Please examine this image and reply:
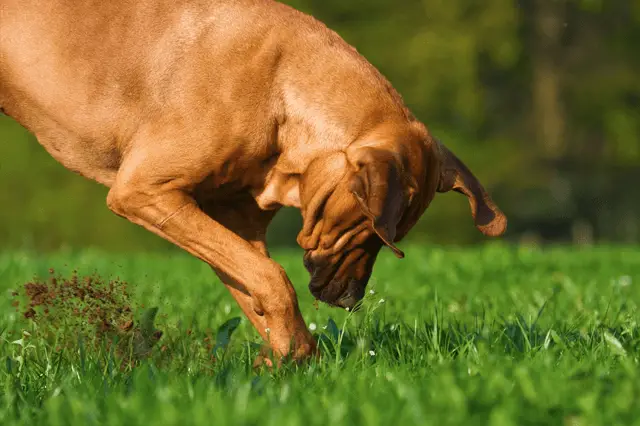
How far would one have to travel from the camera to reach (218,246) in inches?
178

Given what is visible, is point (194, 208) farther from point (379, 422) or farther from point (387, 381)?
point (379, 422)

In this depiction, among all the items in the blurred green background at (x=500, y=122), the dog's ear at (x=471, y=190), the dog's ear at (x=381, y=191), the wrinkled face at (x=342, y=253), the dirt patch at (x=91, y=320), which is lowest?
the blurred green background at (x=500, y=122)

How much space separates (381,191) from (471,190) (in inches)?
30.2

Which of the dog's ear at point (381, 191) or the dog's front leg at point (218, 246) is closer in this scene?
the dog's ear at point (381, 191)

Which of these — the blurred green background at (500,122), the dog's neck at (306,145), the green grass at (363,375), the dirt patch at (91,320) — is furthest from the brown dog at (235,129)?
the blurred green background at (500,122)

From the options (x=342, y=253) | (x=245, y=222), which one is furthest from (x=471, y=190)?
(x=245, y=222)

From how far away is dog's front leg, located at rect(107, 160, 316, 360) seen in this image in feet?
14.4

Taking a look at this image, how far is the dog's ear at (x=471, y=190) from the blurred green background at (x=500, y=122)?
50.3ft

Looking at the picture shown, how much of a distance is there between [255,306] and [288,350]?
26 centimetres

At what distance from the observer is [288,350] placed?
436cm

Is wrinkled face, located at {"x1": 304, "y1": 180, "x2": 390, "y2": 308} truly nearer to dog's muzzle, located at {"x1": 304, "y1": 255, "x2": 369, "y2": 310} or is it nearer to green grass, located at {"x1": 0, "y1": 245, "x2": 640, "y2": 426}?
dog's muzzle, located at {"x1": 304, "y1": 255, "x2": 369, "y2": 310}

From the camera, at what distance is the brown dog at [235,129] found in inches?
179

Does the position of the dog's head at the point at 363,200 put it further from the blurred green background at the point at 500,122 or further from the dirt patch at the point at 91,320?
the blurred green background at the point at 500,122

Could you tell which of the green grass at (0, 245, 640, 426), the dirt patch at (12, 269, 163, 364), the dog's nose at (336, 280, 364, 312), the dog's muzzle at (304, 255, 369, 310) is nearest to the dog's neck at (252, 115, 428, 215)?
the dog's muzzle at (304, 255, 369, 310)
